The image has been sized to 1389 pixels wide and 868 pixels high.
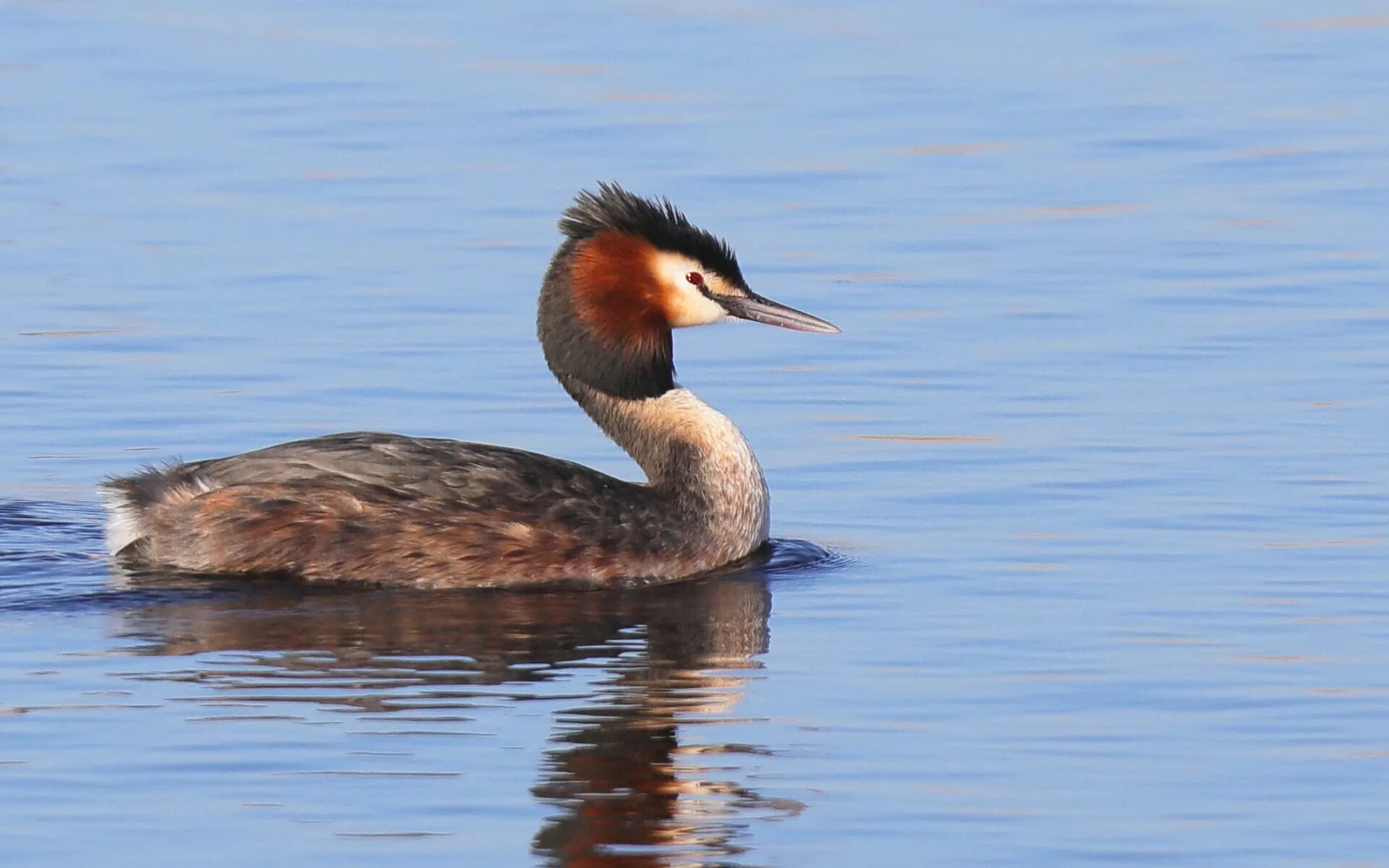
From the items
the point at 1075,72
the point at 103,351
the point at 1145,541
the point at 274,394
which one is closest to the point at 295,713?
the point at 1145,541

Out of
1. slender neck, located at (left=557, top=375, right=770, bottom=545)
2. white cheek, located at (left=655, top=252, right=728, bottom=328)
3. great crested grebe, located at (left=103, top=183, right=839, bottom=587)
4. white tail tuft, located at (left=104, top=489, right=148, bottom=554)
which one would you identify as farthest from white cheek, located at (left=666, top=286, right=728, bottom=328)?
white tail tuft, located at (left=104, top=489, right=148, bottom=554)

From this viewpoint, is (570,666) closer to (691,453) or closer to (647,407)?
(691,453)

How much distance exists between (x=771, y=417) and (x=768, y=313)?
1451 mm

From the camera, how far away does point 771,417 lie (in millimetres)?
13523

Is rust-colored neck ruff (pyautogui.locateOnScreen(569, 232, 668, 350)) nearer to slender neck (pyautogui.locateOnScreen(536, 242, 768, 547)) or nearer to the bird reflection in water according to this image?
slender neck (pyautogui.locateOnScreen(536, 242, 768, 547))

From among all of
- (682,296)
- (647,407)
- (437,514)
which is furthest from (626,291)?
(437,514)

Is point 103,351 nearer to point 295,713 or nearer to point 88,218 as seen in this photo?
point 88,218

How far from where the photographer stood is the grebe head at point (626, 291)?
1189cm

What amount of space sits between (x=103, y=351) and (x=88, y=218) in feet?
8.77

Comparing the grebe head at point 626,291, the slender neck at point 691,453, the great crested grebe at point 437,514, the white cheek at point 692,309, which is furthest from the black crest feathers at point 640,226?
the slender neck at point 691,453

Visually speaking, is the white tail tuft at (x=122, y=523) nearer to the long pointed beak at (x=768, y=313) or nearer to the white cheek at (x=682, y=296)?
the white cheek at (x=682, y=296)

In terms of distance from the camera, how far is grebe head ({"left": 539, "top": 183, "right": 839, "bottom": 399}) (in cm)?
1189

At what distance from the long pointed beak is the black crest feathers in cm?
9

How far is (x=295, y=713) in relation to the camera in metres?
8.98
